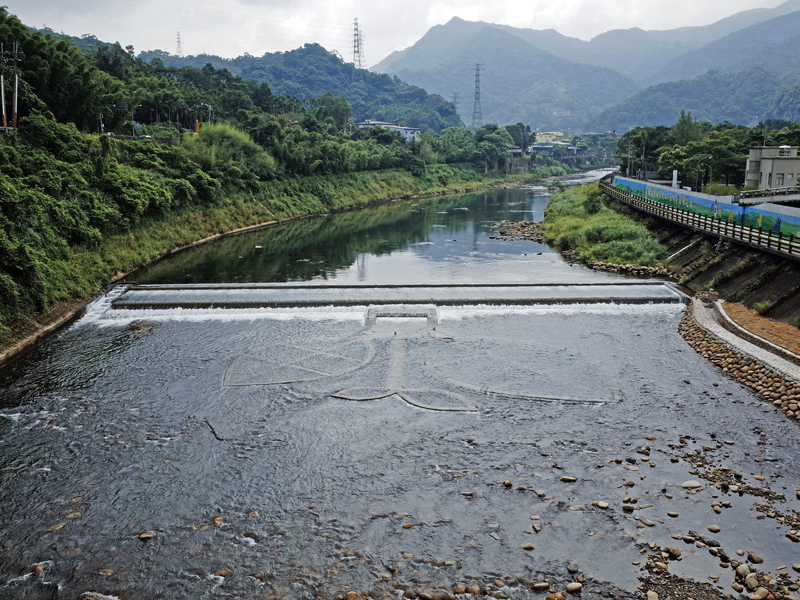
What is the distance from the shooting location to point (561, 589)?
10.6 m

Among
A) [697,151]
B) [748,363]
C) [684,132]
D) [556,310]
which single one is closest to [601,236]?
[556,310]

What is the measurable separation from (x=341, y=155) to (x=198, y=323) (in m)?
52.5

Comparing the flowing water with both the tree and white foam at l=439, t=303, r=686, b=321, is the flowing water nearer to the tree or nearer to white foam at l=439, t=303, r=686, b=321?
white foam at l=439, t=303, r=686, b=321

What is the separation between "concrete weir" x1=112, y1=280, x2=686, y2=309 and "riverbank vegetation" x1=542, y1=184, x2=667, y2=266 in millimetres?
6138

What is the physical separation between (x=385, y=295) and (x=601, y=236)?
59.7 ft

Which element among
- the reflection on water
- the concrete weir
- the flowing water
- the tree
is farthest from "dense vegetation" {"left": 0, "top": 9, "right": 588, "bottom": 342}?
the tree

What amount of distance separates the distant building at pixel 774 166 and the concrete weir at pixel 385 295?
2623 centimetres

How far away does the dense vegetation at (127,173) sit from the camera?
2673 cm

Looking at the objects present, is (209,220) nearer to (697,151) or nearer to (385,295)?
(385,295)

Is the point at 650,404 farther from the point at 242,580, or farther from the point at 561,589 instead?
the point at 242,580

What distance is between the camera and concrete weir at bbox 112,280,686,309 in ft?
86.6

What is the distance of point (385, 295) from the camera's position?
27.2 metres

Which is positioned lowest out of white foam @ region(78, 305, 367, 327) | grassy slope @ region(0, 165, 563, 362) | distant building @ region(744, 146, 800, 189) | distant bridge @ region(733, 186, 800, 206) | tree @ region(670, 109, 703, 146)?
white foam @ region(78, 305, 367, 327)

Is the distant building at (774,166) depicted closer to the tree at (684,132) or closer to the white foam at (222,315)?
the tree at (684,132)
